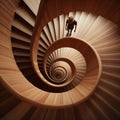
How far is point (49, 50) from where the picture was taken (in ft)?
22.6

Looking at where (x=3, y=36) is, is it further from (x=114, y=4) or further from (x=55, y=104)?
(x=114, y=4)

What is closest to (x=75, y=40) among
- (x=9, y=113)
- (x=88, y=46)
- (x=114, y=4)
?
(x=88, y=46)

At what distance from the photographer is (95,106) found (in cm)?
342

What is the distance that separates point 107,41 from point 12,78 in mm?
3514

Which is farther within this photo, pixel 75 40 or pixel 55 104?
pixel 75 40

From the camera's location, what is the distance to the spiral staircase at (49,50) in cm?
267

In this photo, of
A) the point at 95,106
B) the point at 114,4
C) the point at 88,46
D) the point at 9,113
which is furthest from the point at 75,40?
the point at 9,113

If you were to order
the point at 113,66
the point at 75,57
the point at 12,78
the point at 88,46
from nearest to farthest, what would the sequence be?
the point at 12,78
the point at 113,66
the point at 88,46
the point at 75,57

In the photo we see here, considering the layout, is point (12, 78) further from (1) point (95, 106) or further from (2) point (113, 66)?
(2) point (113, 66)

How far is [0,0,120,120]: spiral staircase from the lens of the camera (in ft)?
8.75

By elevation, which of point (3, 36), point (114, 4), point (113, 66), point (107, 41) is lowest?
point (113, 66)

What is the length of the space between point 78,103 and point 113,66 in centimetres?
167

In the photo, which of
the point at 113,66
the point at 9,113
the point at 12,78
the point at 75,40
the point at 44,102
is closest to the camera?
the point at 9,113

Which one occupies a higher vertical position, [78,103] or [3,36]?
[3,36]
